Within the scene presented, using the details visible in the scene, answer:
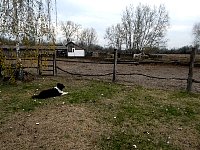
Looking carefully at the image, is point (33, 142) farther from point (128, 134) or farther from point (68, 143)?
point (128, 134)

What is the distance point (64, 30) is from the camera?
281 ft

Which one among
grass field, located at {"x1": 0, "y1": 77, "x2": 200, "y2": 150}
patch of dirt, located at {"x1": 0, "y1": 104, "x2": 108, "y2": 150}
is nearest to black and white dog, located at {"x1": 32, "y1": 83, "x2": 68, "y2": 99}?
grass field, located at {"x1": 0, "y1": 77, "x2": 200, "y2": 150}

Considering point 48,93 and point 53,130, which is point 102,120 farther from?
point 48,93

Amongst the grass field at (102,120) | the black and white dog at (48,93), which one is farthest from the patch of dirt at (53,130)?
the black and white dog at (48,93)

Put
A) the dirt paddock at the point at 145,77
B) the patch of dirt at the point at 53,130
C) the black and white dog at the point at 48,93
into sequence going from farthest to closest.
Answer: the dirt paddock at the point at 145,77 → the black and white dog at the point at 48,93 → the patch of dirt at the point at 53,130

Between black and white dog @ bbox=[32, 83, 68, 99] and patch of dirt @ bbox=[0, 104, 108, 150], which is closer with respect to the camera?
patch of dirt @ bbox=[0, 104, 108, 150]

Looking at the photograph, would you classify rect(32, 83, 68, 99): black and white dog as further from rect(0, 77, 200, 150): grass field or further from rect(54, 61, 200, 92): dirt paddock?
rect(54, 61, 200, 92): dirt paddock

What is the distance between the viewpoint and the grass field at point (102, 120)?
5.59 m

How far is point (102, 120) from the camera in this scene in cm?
670

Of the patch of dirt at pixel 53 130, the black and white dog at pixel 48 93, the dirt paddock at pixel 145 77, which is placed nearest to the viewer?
the patch of dirt at pixel 53 130

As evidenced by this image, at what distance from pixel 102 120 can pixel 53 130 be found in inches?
48.4

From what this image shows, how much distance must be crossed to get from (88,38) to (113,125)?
328ft

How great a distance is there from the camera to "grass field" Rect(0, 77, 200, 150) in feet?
18.3

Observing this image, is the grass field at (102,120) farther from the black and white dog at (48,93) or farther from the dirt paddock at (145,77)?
the dirt paddock at (145,77)
